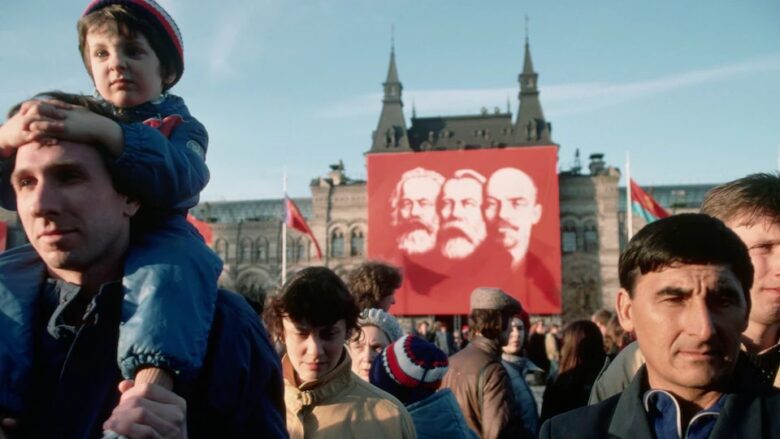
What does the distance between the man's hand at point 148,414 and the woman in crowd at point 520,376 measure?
2.72 metres

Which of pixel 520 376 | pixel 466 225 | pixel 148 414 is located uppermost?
pixel 466 225

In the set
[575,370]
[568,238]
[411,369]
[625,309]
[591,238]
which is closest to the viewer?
[625,309]

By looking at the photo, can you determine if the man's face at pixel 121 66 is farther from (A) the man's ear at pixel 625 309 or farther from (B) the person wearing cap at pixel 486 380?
(B) the person wearing cap at pixel 486 380

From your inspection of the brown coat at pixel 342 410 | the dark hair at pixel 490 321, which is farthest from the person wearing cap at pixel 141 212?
the dark hair at pixel 490 321

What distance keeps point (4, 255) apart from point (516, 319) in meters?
3.66

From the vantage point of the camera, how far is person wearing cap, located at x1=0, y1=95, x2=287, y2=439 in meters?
1.34

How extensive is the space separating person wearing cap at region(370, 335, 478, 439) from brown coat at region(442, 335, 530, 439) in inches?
39.4

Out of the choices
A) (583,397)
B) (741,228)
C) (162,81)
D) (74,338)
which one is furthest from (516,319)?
(74,338)

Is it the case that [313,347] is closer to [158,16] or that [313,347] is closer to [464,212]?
[158,16]

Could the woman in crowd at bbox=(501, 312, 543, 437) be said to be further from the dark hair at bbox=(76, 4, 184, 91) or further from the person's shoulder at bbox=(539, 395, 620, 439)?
the dark hair at bbox=(76, 4, 184, 91)

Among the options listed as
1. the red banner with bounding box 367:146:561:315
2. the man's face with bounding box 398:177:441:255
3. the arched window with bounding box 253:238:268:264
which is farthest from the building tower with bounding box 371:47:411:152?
the man's face with bounding box 398:177:441:255

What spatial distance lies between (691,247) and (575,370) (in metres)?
2.61

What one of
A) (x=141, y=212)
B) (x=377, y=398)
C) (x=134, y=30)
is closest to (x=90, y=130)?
(x=141, y=212)

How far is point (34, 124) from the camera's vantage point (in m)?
1.30
